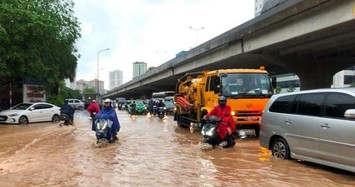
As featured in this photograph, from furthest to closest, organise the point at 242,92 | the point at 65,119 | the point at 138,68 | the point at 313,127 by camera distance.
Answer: the point at 138,68 < the point at 65,119 < the point at 242,92 < the point at 313,127

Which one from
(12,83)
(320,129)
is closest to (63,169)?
(320,129)

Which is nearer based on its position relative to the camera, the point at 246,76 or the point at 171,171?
the point at 171,171

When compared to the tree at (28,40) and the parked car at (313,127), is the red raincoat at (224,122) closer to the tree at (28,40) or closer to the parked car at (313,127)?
the parked car at (313,127)

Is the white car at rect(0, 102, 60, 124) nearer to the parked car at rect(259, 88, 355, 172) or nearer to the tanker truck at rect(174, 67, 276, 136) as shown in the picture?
the tanker truck at rect(174, 67, 276, 136)

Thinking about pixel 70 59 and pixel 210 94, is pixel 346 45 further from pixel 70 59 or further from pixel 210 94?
pixel 70 59

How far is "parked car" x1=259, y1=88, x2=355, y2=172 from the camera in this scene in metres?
7.83

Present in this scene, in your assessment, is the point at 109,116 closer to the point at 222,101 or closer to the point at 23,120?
the point at 222,101

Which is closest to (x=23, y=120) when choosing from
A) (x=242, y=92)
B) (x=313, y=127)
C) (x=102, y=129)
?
(x=102, y=129)

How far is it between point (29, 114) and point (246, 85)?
48.9ft

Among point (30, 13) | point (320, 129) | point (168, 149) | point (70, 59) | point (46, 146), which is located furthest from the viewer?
point (70, 59)

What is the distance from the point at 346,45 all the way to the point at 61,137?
17066mm

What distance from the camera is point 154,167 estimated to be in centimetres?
968

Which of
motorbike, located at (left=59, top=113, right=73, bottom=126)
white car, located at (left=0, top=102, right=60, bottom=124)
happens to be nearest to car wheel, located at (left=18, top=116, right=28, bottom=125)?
white car, located at (left=0, top=102, right=60, bottom=124)

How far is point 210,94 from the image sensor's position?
17.0 meters
